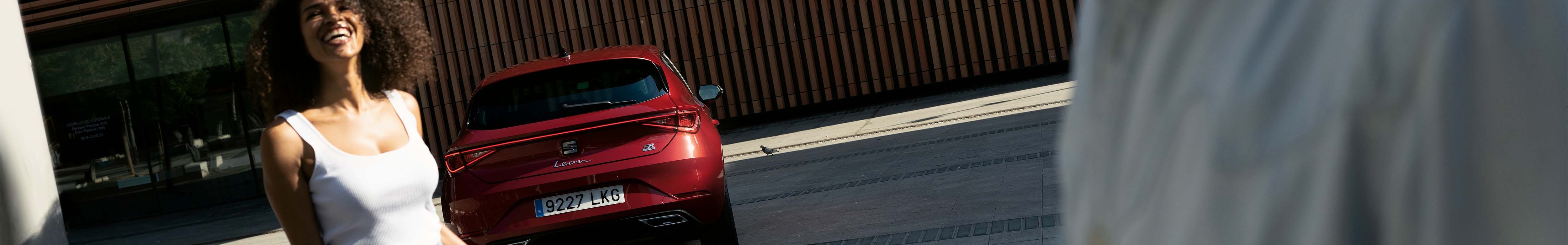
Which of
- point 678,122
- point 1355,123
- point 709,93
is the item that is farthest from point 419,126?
point 709,93

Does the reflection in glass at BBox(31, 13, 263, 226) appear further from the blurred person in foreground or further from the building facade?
the blurred person in foreground

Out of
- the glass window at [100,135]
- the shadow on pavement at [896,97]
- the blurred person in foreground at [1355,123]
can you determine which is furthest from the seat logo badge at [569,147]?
the glass window at [100,135]

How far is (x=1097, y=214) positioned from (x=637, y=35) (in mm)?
13094


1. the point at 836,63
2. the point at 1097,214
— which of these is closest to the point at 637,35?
the point at 836,63

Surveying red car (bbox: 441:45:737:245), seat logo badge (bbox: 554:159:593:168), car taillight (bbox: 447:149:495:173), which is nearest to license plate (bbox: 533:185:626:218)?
red car (bbox: 441:45:737:245)

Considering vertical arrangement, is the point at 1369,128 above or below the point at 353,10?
below

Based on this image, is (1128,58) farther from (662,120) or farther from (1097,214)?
(662,120)

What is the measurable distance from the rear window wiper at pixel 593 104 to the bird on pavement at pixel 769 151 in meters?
5.18

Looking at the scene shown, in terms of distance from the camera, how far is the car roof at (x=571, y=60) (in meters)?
4.93

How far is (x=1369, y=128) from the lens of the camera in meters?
0.54

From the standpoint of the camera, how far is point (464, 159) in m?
4.49

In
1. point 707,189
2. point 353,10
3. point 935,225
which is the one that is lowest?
point 935,225

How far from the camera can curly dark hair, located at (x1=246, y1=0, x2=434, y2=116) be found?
1.91 metres

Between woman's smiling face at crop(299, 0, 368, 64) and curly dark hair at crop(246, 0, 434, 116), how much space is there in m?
0.02
